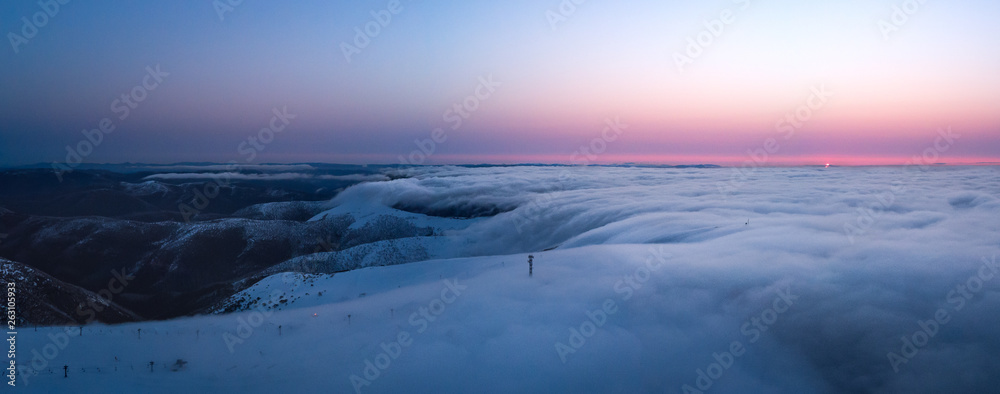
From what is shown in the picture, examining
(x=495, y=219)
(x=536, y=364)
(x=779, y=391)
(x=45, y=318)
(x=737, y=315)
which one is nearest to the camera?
(x=779, y=391)

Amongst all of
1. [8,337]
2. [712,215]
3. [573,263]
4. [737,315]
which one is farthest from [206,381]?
[712,215]

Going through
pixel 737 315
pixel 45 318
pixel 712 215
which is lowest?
pixel 45 318

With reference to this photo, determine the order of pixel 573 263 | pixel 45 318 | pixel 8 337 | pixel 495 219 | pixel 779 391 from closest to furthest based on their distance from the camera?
1. pixel 779 391
2. pixel 8 337
3. pixel 573 263
4. pixel 45 318
5. pixel 495 219

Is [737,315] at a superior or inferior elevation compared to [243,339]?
superior

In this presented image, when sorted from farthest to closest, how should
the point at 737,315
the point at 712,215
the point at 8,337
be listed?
the point at 712,215 → the point at 737,315 → the point at 8,337

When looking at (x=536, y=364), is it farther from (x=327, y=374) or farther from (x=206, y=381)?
(x=206, y=381)

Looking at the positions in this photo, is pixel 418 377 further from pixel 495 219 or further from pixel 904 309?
pixel 495 219

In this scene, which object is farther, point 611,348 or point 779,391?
point 611,348

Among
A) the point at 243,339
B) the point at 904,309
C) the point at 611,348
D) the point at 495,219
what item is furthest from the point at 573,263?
the point at 495,219

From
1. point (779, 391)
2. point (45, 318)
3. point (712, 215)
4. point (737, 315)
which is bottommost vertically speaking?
point (45, 318)
